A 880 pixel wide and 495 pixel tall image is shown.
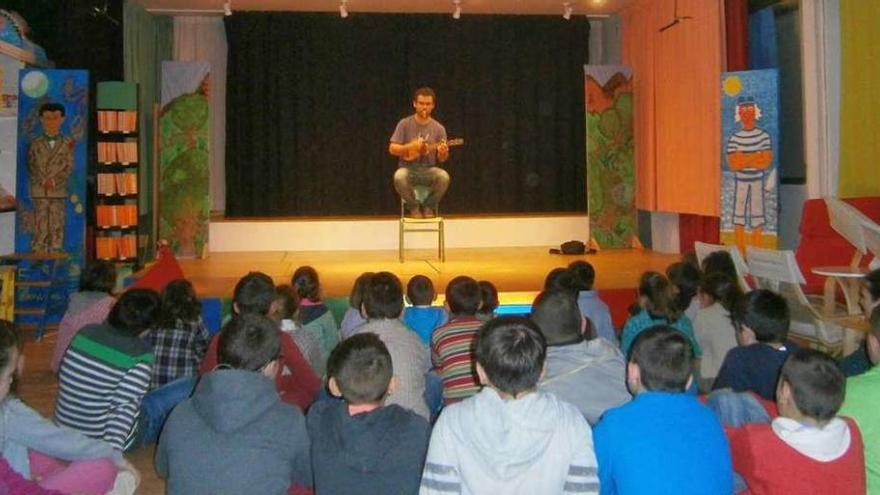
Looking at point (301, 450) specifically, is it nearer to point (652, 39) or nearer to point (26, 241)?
point (26, 241)

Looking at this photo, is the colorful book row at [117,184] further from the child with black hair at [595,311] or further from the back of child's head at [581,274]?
the child with black hair at [595,311]

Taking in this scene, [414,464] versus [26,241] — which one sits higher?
[26,241]

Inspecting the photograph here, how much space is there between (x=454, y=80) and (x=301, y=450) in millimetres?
10915

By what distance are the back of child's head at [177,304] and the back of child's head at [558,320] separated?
1.92 meters

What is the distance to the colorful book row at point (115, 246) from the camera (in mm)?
8945

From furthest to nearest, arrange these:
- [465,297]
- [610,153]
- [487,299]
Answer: [610,153] → [487,299] → [465,297]

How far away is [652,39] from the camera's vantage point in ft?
36.1

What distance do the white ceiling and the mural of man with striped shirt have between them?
331 cm

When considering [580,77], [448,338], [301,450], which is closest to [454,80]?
[580,77]

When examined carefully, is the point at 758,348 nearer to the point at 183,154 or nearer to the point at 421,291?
the point at 421,291

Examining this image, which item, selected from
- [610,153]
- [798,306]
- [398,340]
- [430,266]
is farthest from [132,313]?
[610,153]

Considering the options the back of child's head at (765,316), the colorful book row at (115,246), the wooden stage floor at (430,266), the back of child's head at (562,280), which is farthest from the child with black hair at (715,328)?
the colorful book row at (115,246)

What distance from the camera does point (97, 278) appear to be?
4996mm

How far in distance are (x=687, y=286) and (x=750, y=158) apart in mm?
4237
